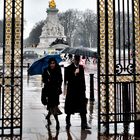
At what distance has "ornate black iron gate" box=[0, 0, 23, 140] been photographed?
938 centimetres

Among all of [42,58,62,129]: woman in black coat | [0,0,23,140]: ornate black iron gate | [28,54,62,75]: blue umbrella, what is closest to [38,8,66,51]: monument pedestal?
[28,54,62,75]: blue umbrella

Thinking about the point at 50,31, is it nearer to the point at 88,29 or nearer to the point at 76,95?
the point at 88,29

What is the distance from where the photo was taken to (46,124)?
34.6 feet

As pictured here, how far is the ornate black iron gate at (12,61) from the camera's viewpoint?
9.38 meters

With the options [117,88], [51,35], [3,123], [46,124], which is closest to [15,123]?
[3,123]

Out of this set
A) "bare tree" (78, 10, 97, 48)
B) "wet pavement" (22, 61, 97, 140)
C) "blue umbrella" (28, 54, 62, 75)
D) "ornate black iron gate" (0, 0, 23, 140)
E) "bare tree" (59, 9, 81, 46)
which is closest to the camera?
"wet pavement" (22, 61, 97, 140)

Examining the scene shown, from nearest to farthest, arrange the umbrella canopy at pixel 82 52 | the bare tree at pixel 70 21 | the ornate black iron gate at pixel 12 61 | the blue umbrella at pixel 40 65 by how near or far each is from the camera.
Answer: the ornate black iron gate at pixel 12 61
the umbrella canopy at pixel 82 52
the blue umbrella at pixel 40 65
the bare tree at pixel 70 21

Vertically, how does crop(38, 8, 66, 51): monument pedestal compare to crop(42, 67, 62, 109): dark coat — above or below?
above

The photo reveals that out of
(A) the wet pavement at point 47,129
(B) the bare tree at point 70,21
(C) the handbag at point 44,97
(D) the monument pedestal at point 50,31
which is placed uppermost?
(B) the bare tree at point 70,21

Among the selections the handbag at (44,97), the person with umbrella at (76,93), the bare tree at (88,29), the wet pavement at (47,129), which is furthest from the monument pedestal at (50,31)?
the person with umbrella at (76,93)

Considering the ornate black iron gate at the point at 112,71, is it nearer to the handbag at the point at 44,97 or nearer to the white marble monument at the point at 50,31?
the handbag at the point at 44,97

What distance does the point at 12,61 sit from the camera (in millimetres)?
9445

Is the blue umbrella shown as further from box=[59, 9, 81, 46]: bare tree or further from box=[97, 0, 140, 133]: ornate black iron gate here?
box=[59, 9, 81, 46]: bare tree

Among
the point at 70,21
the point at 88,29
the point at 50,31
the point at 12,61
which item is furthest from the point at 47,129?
the point at 70,21
